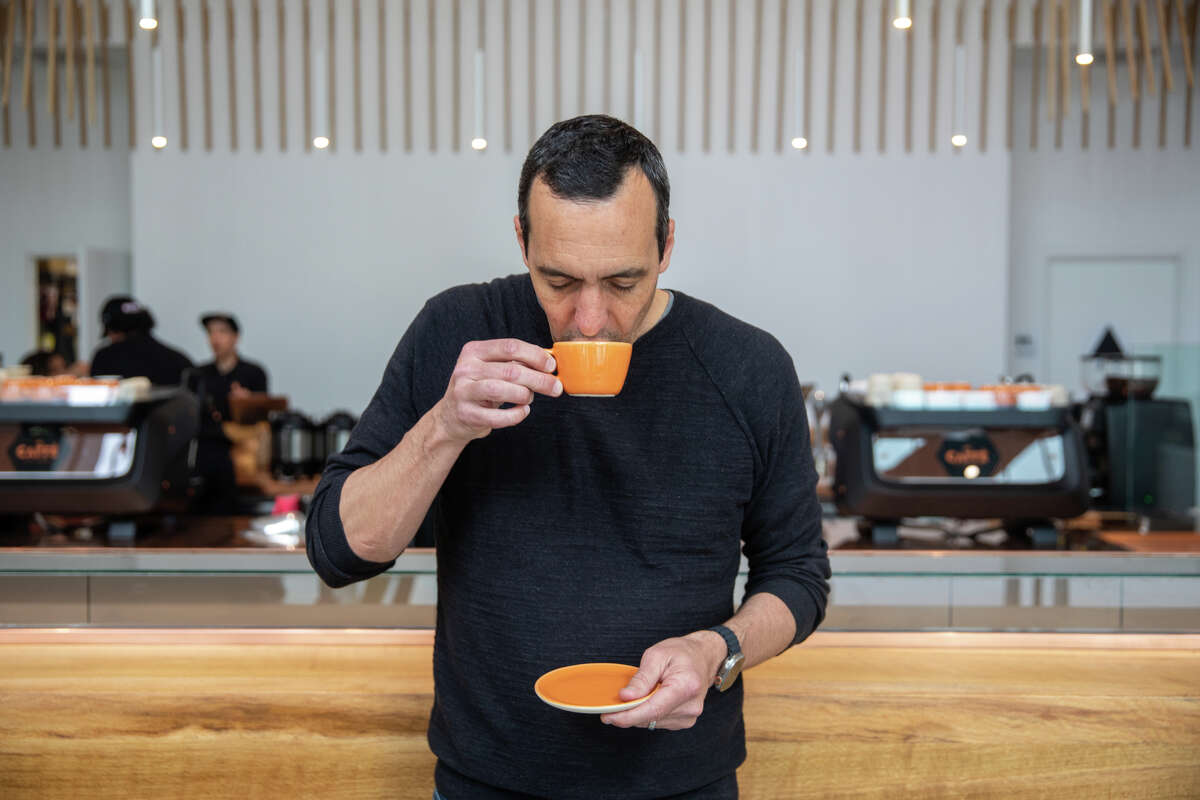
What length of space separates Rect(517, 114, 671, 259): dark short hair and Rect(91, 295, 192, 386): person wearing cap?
12.8 ft

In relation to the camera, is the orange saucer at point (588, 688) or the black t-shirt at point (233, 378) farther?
the black t-shirt at point (233, 378)

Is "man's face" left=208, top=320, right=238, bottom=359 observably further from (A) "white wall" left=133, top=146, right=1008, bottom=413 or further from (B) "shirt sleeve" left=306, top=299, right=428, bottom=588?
(B) "shirt sleeve" left=306, top=299, right=428, bottom=588

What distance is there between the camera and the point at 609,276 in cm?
108

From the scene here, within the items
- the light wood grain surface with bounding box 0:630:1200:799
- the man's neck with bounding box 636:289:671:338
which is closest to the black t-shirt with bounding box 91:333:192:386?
the light wood grain surface with bounding box 0:630:1200:799

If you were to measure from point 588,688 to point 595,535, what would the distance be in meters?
0.21

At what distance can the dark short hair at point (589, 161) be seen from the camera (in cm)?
106

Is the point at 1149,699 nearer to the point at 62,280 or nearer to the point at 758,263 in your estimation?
the point at 758,263

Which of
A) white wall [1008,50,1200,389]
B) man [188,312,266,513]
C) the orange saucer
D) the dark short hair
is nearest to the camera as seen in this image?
the orange saucer

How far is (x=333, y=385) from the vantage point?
253 inches

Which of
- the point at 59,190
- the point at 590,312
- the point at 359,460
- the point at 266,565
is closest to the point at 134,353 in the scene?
the point at 59,190

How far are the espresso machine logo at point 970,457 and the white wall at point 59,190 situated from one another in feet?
21.0

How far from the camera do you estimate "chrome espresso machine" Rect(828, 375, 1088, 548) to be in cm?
236

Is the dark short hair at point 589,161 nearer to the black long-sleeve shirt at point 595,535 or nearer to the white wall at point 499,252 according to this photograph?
the black long-sleeve shirt at point 595,535

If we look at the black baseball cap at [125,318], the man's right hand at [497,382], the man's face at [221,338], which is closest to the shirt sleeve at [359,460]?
the man's right hand at [497,382]
